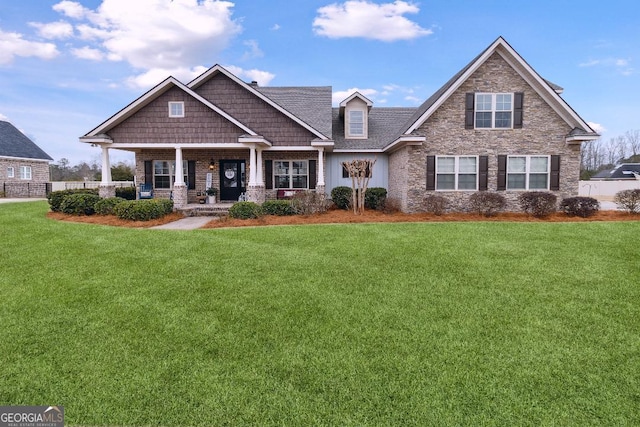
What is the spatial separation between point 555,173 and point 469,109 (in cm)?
442

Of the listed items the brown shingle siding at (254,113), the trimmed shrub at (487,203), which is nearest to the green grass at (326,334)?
the trimmed shrub at (487,203)

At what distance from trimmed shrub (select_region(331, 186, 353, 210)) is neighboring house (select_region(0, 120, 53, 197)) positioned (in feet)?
86.2

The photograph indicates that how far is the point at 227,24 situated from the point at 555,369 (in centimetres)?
2105

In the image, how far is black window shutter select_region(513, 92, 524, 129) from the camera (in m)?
15.0

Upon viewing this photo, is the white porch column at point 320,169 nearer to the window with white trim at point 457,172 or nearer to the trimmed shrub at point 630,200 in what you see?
the window with white trim at point 457,172

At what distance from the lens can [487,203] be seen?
1421cm

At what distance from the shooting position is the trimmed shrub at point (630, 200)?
13.3 metres

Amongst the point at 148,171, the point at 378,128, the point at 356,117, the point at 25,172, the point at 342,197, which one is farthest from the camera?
the point at 25,172

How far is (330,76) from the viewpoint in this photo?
27.2 m

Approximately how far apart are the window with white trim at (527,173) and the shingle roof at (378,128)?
5.57 metres

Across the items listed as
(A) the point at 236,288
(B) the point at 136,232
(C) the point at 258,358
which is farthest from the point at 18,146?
(C) the point at 258,358

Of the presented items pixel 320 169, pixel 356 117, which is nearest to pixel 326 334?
pixel 320 169

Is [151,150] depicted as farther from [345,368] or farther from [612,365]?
[612,365]

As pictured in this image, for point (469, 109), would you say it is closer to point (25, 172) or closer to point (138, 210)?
point (138, 210)
